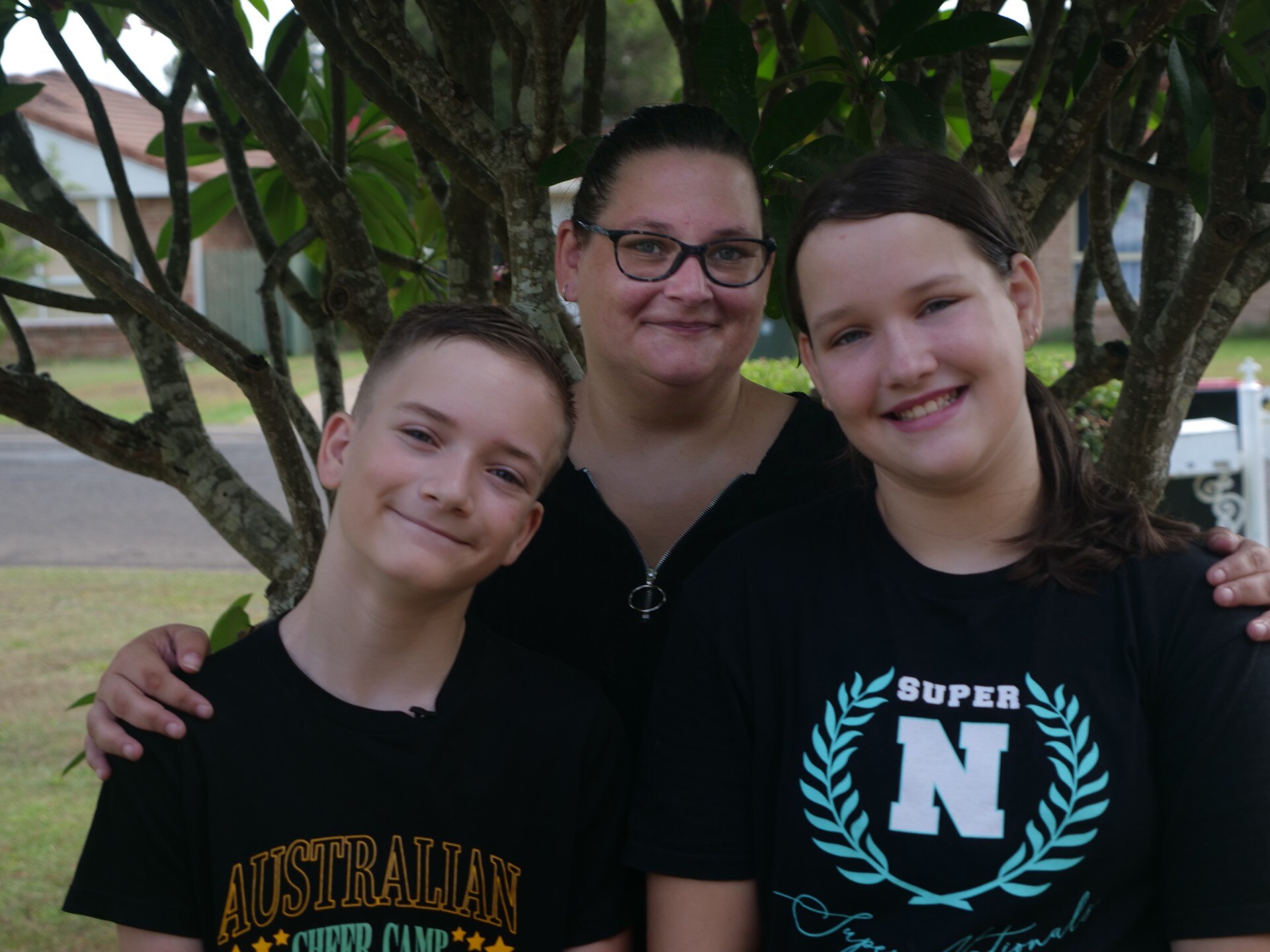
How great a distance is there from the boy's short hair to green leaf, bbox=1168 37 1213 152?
3.58 feet

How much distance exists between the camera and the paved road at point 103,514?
1041 centimetres

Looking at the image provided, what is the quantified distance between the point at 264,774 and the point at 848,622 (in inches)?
33.7

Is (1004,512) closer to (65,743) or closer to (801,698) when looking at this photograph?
(801,698)

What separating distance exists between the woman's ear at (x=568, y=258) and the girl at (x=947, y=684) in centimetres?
60

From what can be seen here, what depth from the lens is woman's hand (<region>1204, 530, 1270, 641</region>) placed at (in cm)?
162

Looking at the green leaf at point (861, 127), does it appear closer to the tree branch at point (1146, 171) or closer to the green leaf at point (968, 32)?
the green leaf at point (968, 32)

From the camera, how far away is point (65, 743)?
6.39 meters

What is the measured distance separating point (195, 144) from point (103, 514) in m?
9.82

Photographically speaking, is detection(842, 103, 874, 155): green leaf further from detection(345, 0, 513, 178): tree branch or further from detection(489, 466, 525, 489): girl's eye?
detection(489, 466, 525, 489): girl's eye

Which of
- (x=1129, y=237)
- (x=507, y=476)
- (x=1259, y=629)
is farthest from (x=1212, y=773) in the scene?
(x=1129, y=237)

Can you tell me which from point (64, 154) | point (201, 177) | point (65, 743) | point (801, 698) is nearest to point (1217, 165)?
point (801, 698)

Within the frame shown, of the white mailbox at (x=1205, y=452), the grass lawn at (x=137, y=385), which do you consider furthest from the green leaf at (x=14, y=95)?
the grass lawn at (x=137, y=385)

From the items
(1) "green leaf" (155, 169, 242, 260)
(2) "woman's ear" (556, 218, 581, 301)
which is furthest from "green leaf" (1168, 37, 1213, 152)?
(1) "green leaf" (155, 169, 242, 260)

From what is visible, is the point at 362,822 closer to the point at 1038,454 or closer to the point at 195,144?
the point at 1038,454
